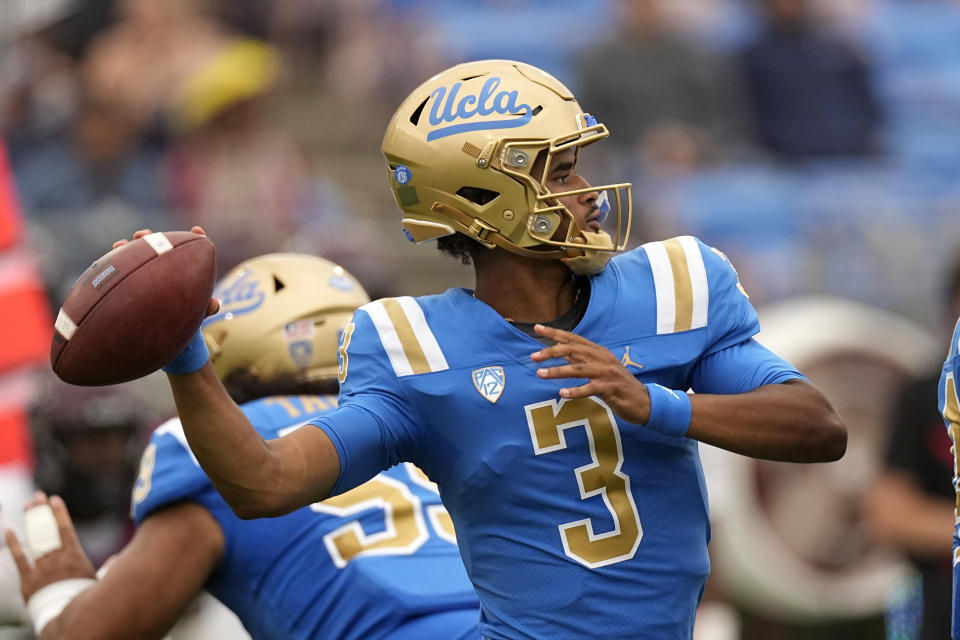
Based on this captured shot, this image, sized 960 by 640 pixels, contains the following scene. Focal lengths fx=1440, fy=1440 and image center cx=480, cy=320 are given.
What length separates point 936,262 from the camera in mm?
8039

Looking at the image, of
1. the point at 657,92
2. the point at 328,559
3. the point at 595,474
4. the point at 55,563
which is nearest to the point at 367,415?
the point at 595,474

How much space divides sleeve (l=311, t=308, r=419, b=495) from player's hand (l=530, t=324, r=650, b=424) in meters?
0.28

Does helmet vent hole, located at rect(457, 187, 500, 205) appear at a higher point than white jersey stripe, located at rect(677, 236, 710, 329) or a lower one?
higher

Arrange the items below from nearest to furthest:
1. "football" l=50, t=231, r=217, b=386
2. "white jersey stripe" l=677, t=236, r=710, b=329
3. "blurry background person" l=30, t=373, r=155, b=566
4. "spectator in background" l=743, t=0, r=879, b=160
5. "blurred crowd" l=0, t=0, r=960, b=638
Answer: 1. "football" l=50, t=231, r=217, b=386
2. "white jersey stripe" l=677, t=236, r=710, b=329
3. "blurry background person" l=30, t=373, r=155, b=566
4. "blurred crowd" l=0, t=0, r=960, b=638
5. "spectator in background" l=743, t=0, r=879, b=160

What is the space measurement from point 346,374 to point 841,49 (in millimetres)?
7867

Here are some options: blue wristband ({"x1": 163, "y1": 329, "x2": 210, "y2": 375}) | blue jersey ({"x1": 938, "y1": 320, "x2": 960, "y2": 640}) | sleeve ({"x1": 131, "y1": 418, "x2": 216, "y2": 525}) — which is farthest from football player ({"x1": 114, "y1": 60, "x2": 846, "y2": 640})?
sleeve ({"x1": 131, "y1": 418, "x2": 216, "y2": 525})

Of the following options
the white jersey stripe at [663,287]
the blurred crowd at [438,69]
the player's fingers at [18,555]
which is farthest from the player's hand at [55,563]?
the blurred crowd at [438,69]

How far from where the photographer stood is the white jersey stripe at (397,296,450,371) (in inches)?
104

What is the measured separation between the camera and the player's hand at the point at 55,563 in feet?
11.1

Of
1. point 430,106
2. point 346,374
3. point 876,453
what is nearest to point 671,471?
point 346,374

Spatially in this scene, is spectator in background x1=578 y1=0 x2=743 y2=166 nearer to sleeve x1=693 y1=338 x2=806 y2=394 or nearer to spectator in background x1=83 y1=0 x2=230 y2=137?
spectator in background x1=83 y1=0 x2=230 y2=137

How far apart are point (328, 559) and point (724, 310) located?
109 centimetres

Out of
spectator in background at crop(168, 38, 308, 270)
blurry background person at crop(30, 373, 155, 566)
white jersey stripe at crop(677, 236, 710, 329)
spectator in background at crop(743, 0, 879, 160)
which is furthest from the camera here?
spectator in background at crop(743, 0, 879, 160)

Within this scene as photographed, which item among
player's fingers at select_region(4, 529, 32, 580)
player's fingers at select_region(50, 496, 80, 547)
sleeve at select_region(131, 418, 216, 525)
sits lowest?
player's fingers at select_region(4, 529, 32, 580)
